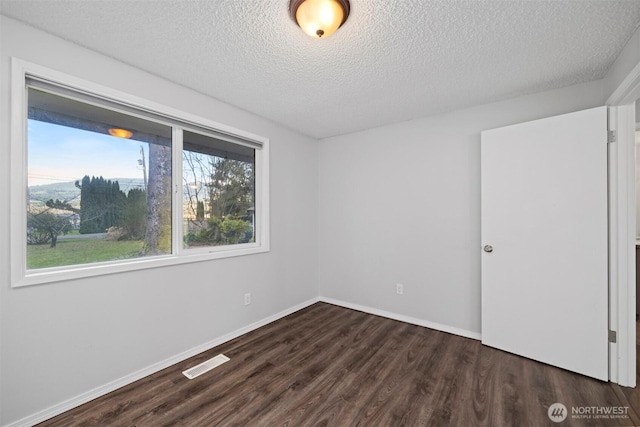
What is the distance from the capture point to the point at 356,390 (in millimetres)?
1884

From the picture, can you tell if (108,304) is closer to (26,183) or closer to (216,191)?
(26,183)

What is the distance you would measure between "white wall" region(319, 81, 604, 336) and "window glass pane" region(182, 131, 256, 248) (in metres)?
1.27

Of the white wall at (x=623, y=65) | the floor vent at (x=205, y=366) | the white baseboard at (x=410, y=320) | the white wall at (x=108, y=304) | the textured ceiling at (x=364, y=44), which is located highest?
the textured ceiling at (x=364, y=44)

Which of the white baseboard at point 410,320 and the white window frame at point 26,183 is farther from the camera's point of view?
the white baseboard at point 410,320

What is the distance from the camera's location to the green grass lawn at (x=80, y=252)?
66.9 inches

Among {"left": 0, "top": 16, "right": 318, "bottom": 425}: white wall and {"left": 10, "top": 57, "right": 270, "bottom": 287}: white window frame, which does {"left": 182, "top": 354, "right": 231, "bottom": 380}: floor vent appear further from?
{"left": 10, "top": 57, "right": 270, "bottom": 287}: white window frame

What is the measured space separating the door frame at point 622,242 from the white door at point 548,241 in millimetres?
53

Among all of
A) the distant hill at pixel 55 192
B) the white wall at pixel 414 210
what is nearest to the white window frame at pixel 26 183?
the distant hill at pixel 55 192

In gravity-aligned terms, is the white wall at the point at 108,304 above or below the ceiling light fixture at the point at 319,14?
below

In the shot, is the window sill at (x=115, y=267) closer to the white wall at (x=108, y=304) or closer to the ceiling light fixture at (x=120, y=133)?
the white wall at (x=108, y=304)

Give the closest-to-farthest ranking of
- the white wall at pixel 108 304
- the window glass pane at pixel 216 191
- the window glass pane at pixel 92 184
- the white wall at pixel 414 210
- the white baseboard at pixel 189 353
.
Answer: the white wall at pixel 108 304
the white baseboard at pixel 189 353
the window glass pane at pixel 92 184
the window glass pane at pixel 216 191
the white wall at pixel 414 210

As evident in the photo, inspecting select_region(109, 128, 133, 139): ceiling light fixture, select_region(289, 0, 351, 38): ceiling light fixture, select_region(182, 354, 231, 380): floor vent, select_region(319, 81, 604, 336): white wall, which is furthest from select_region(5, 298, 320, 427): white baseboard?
select_region(289, 0, 351, 38): ceiling light fixture

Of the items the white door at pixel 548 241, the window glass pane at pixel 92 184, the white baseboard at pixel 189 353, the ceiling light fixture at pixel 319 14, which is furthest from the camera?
the white door at pixel 548 241

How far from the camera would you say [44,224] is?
174 centimetres
